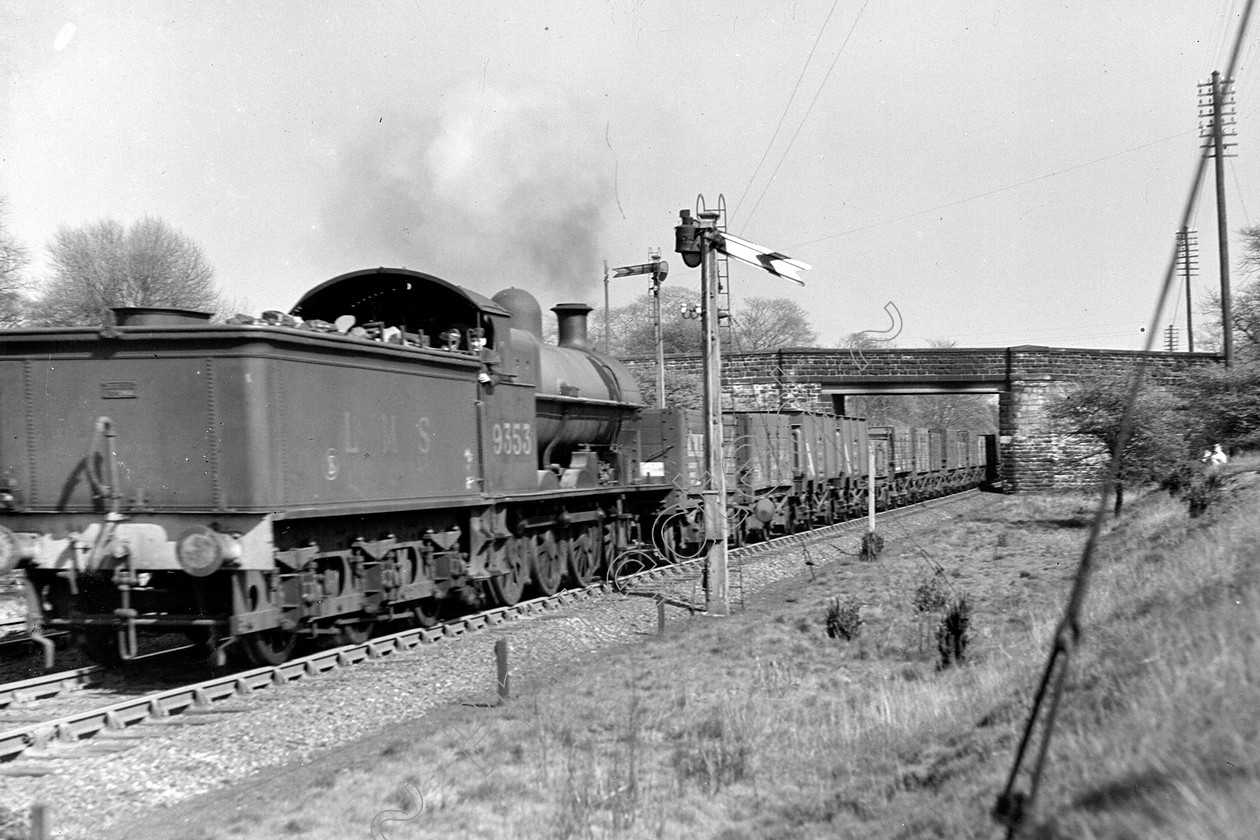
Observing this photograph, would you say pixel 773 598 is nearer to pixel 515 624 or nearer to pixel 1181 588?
pixel 515 624

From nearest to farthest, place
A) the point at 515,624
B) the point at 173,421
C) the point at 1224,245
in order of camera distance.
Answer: the point at 173,421 < the point at 515,624 < the point at 1224,245

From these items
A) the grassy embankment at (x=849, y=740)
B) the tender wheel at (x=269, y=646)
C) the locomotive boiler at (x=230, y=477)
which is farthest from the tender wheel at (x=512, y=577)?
the tender wheel at (x=269, y=646)

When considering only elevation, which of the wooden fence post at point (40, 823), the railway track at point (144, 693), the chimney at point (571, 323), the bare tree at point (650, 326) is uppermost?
the bare tree at point (650, 326)

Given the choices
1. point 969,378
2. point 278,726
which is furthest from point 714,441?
point 969,378

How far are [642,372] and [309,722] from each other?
31.8 meters

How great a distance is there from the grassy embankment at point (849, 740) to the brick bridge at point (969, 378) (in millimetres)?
26363

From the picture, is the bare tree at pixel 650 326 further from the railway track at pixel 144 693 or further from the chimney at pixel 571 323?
the railway track at pixel 144 693

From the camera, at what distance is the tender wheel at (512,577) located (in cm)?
1273

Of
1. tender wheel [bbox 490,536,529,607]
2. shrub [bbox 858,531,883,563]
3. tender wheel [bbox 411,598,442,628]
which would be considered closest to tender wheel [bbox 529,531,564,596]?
tender wheel [bbox 490,536,529,607]

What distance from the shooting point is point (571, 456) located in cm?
1533

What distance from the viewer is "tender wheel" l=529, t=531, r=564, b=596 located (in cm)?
1359

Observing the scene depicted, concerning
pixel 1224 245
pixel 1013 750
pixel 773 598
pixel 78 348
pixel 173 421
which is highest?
pixel 1224 245

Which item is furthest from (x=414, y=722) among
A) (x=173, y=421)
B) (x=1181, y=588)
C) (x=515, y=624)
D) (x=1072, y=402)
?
(x=1072, y=402)

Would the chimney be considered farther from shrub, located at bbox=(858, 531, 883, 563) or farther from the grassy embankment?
the grassy embankment
